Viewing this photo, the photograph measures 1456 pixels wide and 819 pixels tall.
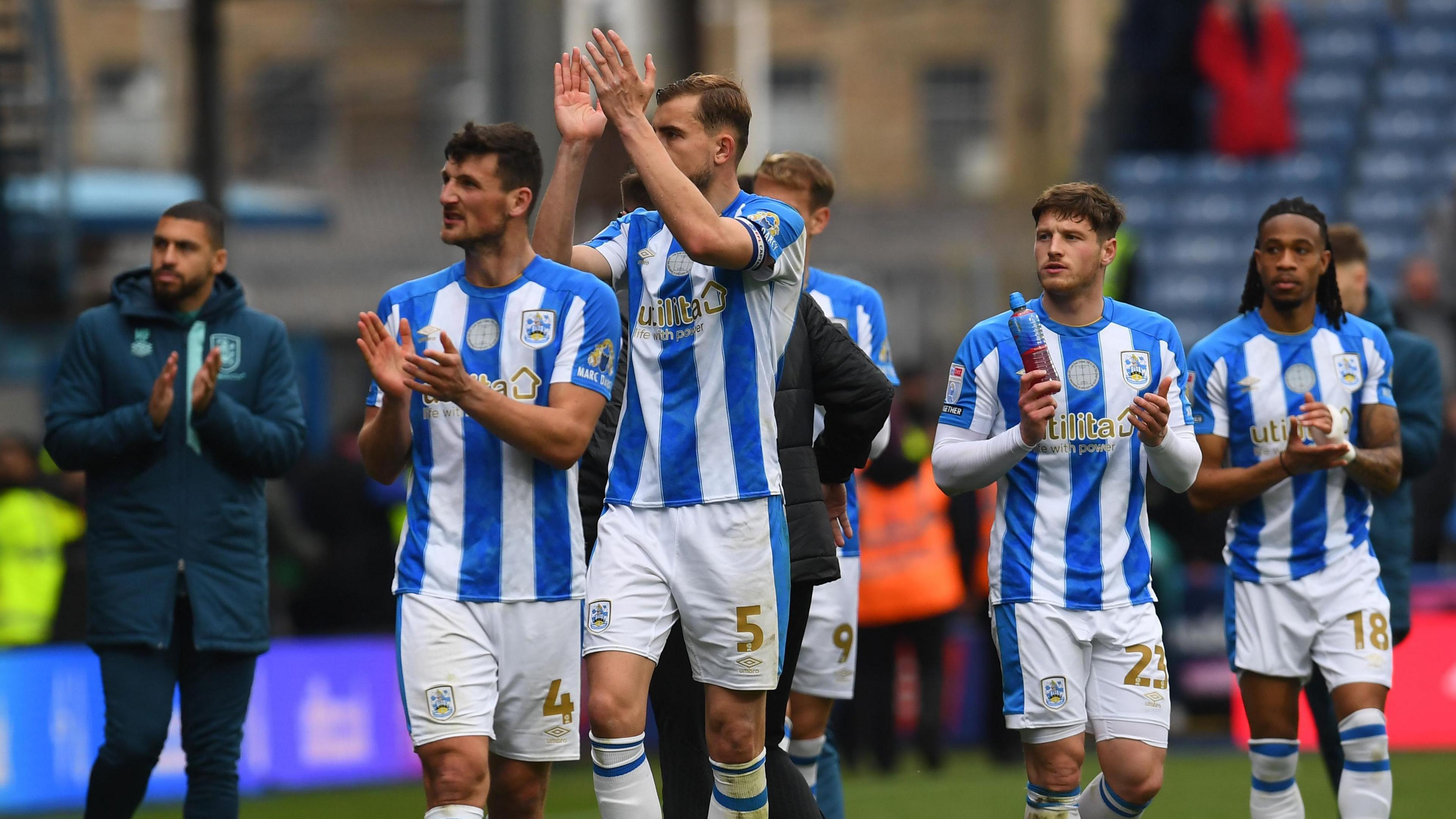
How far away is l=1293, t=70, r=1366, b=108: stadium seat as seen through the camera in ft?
76.1

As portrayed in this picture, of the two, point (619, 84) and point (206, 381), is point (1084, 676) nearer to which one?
point (619, 84)

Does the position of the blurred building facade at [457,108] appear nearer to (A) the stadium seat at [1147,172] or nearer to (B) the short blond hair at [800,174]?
(A) the stadium seat at [1147,172]

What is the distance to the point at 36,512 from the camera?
38.6ft

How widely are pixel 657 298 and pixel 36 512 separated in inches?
286

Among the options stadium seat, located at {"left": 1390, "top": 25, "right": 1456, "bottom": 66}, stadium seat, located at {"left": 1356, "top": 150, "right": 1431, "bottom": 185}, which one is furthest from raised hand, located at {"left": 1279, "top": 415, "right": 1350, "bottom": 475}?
stadium seat, located at {"left": 1390, "top": 25, "right": 1456, "bottom": 66}

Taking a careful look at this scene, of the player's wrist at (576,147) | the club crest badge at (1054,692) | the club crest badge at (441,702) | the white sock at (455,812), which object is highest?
the player's wrist at (576,147)

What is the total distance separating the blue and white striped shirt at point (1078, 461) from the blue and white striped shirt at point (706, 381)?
0.79 metres

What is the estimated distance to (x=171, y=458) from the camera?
6773 millimetres

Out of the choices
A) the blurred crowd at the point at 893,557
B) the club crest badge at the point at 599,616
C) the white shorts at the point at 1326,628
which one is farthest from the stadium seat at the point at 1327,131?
the club crest badge at the point at 599,616

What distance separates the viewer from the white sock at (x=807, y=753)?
7477 mm

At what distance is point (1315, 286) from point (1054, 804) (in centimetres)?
224

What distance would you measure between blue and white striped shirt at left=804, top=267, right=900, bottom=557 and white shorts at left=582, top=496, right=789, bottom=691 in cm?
190

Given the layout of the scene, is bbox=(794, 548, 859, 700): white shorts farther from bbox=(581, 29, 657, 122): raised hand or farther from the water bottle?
bbox=(581, 29, 657, 122): raised hand

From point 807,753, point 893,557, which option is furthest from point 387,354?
point 893,557
